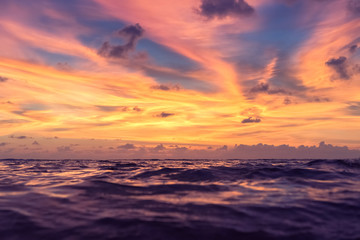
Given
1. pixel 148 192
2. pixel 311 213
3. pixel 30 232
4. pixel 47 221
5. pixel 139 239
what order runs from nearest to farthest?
pixel 139 239
pixel 30 232
pixel 47 221
pixel 311 213
pixel 148 192

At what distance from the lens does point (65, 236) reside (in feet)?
21.2

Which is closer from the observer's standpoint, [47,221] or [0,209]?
[47,221]

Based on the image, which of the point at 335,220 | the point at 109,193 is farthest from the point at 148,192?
the point at 335,220

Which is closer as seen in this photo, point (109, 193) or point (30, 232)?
point (30, 232)

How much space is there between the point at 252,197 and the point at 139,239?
20.4ft

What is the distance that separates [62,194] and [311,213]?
1070 cm

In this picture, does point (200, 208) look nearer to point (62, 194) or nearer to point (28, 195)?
point (62, 194)

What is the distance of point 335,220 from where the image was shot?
7957mm

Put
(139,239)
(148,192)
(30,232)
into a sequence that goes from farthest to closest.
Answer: (148,192)
(30,232)
(139,239)

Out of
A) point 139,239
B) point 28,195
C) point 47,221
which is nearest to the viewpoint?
point 139,239

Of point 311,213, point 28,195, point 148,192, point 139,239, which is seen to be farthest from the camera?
point 148,192

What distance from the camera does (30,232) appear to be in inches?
267

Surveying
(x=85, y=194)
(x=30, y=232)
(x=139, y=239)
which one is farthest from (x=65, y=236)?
(x=85, y=194)

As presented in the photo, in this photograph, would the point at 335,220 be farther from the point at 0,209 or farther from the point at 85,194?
the point at 0,209
